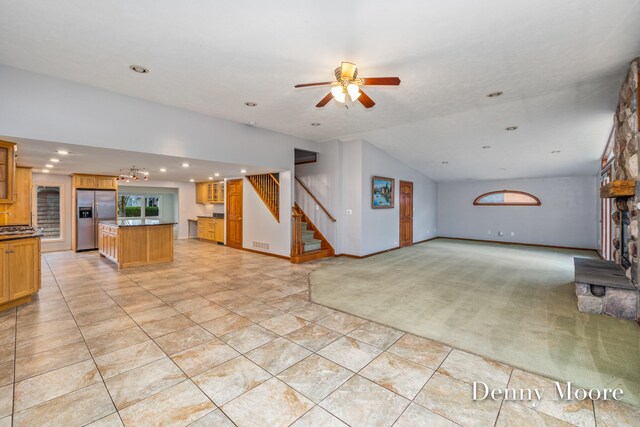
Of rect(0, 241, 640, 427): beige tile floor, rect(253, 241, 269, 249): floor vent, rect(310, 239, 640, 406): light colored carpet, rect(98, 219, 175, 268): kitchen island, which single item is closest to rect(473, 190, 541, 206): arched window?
rect(310, 239, 640, 406): light colored carpet

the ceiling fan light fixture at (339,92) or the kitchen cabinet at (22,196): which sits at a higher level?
the ceiling fan light fixture at (339,92)

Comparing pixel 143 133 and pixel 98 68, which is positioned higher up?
pixel 98 68

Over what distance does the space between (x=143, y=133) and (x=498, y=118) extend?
610 centimetres

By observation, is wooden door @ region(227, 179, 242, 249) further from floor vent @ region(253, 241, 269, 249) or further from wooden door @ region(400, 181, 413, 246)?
wooden door @ region(400, 181, 413, 246)

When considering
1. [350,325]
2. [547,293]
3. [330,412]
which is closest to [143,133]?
[350,325]

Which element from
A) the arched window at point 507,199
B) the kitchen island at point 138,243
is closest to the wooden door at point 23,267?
the kitchen island at point 138,243

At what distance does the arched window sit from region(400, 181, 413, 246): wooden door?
3002 mm

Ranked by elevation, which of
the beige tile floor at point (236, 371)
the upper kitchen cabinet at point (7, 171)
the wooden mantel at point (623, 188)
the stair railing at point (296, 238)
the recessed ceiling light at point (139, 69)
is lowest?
the beige tile floor at point (236, 371)

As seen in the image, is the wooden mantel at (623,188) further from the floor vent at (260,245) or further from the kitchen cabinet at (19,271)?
the kitchen cabinet at (19,271)

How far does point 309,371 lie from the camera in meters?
2.36

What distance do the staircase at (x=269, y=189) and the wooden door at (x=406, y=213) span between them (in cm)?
388

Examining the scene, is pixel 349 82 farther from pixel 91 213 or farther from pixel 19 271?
pixel 91 213

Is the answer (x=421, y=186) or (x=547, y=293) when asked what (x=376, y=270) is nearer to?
(x=547, y=293)

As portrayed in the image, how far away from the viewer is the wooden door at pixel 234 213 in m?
8.54
